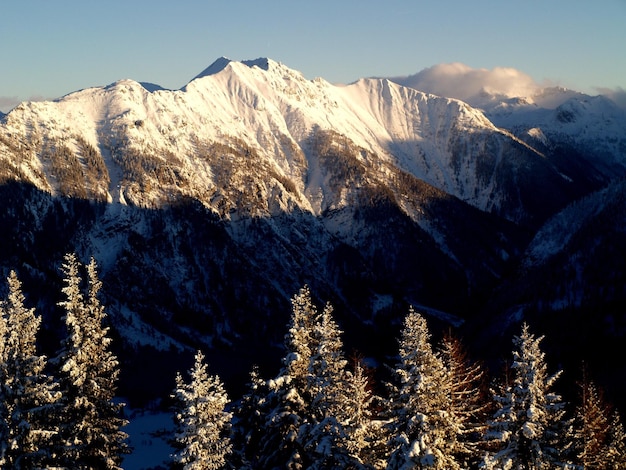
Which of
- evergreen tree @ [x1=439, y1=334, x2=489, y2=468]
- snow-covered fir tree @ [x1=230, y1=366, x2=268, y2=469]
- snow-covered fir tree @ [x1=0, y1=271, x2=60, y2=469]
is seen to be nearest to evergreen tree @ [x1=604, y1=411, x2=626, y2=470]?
evergreen tree @ [x1=439, y1=334, x2=489, y2=468]

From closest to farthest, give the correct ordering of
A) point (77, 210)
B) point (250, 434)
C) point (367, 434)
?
1. point (367, 434)
2. point (250, 434)
3. point (77, 210)

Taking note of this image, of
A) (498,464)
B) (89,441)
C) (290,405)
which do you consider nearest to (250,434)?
(290,405)

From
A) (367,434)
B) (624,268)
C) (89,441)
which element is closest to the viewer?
(367,434)

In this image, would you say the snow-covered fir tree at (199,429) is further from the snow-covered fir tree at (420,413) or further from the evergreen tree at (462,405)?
the evergreen tree at (462,405)

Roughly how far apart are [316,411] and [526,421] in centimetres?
1110

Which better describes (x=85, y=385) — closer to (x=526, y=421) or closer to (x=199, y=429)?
(x=199, y=429)

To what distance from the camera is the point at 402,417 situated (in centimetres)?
2925

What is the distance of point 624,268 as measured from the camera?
176000 millimetres

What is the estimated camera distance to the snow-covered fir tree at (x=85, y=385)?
114 ft

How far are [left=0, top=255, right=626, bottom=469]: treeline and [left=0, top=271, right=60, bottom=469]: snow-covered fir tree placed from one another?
0.06m

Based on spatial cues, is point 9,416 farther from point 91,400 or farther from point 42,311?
point 42,311

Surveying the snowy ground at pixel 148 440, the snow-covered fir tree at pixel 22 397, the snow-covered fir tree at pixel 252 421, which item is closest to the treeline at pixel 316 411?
the snow-covered fir tree at pixel 22 397

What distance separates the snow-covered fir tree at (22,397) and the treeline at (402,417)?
261 inches

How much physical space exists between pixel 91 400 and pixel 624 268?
170833mm
